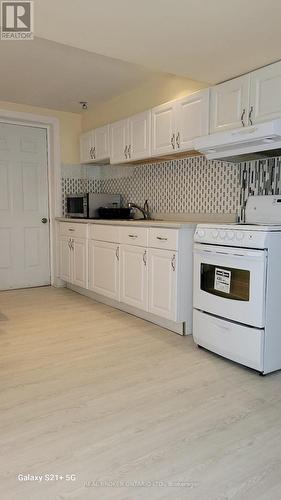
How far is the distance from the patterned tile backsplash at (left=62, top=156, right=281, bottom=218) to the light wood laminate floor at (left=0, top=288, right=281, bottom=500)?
51.3 inches

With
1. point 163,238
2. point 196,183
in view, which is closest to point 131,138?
point 196,183

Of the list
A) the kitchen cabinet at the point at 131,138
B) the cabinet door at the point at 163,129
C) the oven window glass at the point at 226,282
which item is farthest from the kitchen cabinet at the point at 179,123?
the oven window glass at the point at 226,282

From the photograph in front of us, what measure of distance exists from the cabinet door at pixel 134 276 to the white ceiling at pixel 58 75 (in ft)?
5.61

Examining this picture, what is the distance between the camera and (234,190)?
10.4ft

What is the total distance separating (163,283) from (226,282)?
0.73 meters

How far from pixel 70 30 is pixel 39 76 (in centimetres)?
164

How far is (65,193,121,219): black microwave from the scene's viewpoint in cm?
437

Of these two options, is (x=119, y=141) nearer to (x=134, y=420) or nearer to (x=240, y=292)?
(x=240, y=292)

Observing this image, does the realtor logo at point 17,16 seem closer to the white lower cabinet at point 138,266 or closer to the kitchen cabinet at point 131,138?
the kitchen cabinet at point 131,138

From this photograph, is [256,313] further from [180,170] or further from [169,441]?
[180,170]

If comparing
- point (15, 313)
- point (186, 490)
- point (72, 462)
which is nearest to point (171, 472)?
point (186, 490)

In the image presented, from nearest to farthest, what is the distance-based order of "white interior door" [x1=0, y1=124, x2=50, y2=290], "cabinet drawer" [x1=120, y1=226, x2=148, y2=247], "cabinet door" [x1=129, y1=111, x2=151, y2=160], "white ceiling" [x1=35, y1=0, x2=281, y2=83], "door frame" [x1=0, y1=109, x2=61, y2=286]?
1. "white ceiling" [x1=35, y1=0, x2=281, y2=83]
2. "cabinet drawer" [x1=120, y1=226, x2=148, y2=247]
3. "cabinet door" [x1=129, y1=111, x2=151, y2=160]
4. "white interior door" [x1=0, y1=124, x2=50, y2=290]
5. "door frame" [x1=0, y1=109, x2=61, y2=286]

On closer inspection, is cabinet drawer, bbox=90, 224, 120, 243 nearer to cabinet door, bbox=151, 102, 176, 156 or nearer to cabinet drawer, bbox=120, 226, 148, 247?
cabinet drawer, bbox=120, 226, 148, 247

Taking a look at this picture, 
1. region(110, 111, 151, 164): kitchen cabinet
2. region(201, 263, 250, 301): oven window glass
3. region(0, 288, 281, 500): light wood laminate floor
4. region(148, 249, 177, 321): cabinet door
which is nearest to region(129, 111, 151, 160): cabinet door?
region(110, 111, 151, 164): kitchen cabinet
